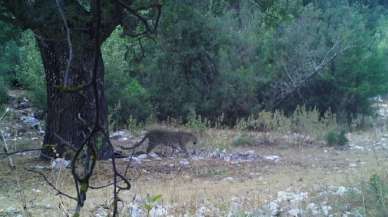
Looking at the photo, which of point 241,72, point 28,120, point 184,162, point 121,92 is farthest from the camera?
point 241,72

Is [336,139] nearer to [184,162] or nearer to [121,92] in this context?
[184,162]

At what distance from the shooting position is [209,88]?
18141 mm

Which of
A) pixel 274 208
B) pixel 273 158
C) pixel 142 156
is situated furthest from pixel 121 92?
pixel 274 208

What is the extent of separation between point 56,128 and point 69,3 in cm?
236

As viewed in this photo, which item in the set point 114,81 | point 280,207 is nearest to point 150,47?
point 114,81

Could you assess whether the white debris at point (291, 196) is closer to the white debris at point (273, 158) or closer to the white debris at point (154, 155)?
the white debris at point (273, 158)

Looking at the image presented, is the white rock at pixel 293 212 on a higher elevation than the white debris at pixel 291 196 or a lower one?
higher

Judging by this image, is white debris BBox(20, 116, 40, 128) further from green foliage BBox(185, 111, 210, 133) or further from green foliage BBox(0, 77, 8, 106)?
green foliage BBox(185, 111, 210, 133)

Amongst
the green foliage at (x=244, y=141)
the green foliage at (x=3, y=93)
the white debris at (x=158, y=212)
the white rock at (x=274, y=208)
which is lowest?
the green foliage at (x=244, y=141)

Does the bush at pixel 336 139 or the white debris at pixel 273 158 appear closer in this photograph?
the white debris at pixel 273 158

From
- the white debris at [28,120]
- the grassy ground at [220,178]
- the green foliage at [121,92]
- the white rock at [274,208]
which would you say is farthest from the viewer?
the green foliage at [121,92]

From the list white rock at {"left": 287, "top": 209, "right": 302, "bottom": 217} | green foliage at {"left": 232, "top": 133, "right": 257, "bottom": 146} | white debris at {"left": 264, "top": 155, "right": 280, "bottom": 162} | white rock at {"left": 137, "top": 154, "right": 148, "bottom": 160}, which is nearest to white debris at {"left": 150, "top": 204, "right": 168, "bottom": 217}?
white rock at {"left": 287, "top": 209, "right": 302, "bottom": 217}

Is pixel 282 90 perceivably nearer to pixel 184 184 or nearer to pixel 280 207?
pixel 184 184

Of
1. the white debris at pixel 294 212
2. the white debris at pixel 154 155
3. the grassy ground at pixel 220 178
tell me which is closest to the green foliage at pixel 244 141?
the grassy ground at pixel 220 178
